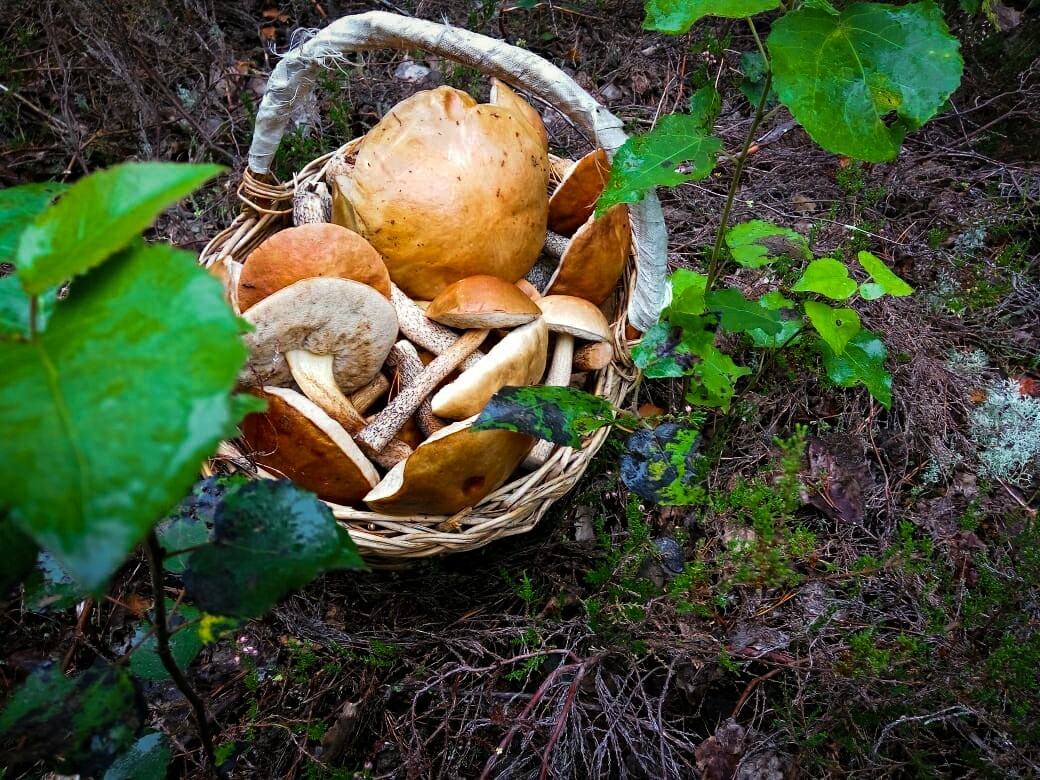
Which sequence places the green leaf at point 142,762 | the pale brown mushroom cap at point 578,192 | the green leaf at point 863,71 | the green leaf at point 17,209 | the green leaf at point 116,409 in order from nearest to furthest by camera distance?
the green leaf at point 116,409 < the green leaf at point 17,209 < the green leaf at point 142,762 < the green leaf at point 863,71 < the pale brown mushroom cap at point 578,192

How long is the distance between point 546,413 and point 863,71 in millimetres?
978

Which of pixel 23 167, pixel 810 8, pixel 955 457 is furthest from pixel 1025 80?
pixel 23 167

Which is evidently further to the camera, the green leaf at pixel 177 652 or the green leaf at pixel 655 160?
the green leaf at pixel 655 160

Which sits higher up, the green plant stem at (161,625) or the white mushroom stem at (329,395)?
the green plant stem at (161,625)

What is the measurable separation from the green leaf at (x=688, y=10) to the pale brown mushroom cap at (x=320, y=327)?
96cm

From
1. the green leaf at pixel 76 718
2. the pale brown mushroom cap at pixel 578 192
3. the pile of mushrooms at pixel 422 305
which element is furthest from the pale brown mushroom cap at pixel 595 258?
the green leaf at pixel 76 718

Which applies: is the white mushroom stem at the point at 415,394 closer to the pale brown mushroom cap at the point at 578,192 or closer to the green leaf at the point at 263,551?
the pale brown mushroom cap at the point at 578,192

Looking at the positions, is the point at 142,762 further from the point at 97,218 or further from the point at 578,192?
the point at 578,192

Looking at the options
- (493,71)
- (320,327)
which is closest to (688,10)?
(493,71)

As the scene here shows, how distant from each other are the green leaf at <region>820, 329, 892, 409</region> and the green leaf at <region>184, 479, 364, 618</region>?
5.09ft

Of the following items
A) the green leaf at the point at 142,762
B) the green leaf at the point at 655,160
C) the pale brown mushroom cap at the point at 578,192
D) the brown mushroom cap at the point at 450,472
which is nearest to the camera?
the green leaf at the point at 142,762

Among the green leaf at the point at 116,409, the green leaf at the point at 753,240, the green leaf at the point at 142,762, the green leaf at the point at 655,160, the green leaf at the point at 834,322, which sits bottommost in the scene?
the green leaf at the point at 142,762

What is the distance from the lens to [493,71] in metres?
1.86

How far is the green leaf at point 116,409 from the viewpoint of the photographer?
513 millimetres
